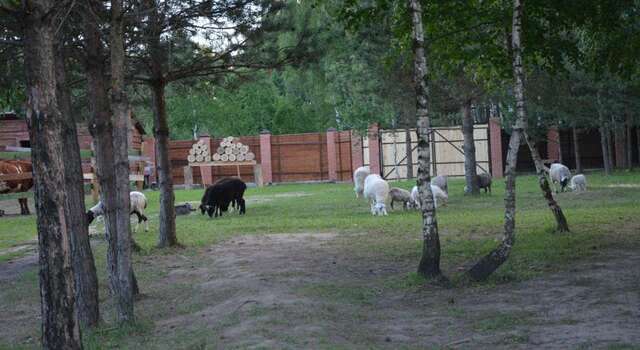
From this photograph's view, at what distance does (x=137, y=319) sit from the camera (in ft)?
27.0

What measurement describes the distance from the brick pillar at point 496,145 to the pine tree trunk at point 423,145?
30868 mm

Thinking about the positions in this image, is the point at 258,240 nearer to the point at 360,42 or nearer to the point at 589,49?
the point at 589,49

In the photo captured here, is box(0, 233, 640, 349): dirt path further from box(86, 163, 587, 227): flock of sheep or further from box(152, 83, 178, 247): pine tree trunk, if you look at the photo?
box(86, 163, 587, 227): flock of sheep

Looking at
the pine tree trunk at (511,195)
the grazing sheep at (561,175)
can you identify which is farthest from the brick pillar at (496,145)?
the pine tree trunk at (511,195)

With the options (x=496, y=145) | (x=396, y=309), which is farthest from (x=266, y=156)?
(x=396, y=309)

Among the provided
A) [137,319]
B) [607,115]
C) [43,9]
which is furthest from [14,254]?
[607,115]

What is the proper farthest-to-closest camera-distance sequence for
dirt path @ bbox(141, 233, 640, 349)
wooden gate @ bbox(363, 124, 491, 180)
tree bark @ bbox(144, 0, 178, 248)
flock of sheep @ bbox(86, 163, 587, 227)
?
1. wooden gate @ bbox(363, 124, 491, 180)
2. flock of sheep @ bbox(86, 163, 587, 227)
3. tree bark @ bbox(144, 0, 178, 248)
4. dirt path @ bbox(141, 233, 640, 349)

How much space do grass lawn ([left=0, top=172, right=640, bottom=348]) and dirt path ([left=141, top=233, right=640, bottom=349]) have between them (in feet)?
0.13

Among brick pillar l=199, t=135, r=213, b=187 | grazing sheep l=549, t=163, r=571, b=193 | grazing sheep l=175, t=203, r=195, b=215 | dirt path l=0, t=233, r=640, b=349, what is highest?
brick pillar l=199, t=135, r=213, b=187

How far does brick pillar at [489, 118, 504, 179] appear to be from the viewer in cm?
3903

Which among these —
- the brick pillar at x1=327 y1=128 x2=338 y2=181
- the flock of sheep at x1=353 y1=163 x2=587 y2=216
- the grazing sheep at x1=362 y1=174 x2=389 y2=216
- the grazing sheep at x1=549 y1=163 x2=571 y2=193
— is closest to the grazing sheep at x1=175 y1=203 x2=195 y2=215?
the flock of sheep at x1=353 y1=163 x2=587 y2=216

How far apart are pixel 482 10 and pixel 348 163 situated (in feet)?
99.5

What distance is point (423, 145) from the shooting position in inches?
355

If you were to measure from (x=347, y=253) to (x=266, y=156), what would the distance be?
3049 cm
